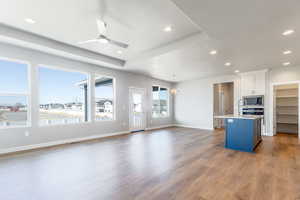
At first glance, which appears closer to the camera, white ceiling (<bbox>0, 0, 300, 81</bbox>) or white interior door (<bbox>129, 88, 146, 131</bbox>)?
white ceiling (<bbox>0, 0, 300, 81</bbox>)

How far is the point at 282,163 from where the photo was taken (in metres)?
3.05

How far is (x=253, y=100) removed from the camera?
244 inches

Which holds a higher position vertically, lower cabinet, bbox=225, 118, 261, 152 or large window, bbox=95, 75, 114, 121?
large window, bbox=95, 75, 114, 121

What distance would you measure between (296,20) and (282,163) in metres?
2.85

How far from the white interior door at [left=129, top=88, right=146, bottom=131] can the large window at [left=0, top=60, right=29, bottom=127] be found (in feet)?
12.7

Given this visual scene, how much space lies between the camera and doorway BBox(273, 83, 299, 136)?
247 inches

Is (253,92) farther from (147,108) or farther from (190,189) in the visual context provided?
(190,189)

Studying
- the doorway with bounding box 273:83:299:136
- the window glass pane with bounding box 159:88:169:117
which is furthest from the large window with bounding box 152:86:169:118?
the doorway with bounding box 273:83:299:136

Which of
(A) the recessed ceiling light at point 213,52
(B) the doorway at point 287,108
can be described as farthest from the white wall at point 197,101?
(A) the recessed ceiling light at point 213,52

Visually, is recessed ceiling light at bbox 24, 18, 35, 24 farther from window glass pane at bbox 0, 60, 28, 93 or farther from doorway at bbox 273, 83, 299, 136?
doorway at bbox 273, 83, 299, 136

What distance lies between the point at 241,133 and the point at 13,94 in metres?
6.54

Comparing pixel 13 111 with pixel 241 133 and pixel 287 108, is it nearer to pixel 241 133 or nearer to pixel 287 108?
pixel 241 133

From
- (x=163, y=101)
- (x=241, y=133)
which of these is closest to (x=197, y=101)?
(x=163, y=101)

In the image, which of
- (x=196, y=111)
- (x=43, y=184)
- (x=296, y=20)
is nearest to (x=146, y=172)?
(x=43, y=184)
